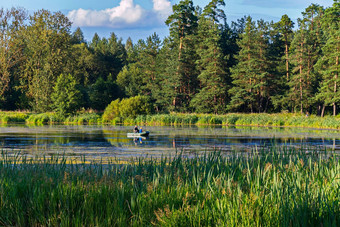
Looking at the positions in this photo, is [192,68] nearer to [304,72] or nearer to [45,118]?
[304,72]

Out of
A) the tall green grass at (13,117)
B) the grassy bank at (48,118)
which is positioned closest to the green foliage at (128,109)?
the grassy bank at (48,118)

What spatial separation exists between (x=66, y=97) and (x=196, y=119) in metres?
20.4

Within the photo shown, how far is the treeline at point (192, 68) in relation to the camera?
61.8 m

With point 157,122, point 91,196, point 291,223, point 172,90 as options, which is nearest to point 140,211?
point 91,196

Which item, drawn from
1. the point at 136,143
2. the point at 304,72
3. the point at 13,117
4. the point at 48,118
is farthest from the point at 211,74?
the point at 136,143

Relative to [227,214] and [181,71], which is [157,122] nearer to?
[181,71]

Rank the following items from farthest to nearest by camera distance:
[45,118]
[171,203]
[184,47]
Answer: [184,47] < [45,118] < [171,203]

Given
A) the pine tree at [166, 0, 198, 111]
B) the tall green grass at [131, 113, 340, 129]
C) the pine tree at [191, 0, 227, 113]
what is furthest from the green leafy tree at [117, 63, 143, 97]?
the tall green grass at [131, 113, 340, 129]

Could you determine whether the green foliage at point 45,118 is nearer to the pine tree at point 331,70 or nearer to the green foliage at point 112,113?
the green foliage at point 112,113

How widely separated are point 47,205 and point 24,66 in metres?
70.8

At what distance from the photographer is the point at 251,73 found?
208 feet

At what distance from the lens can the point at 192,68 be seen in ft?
235

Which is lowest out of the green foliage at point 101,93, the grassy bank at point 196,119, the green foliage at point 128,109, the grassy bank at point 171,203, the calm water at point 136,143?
the calm water at point 136,143

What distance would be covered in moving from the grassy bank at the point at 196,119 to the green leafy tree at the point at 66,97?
1363 millimetres
